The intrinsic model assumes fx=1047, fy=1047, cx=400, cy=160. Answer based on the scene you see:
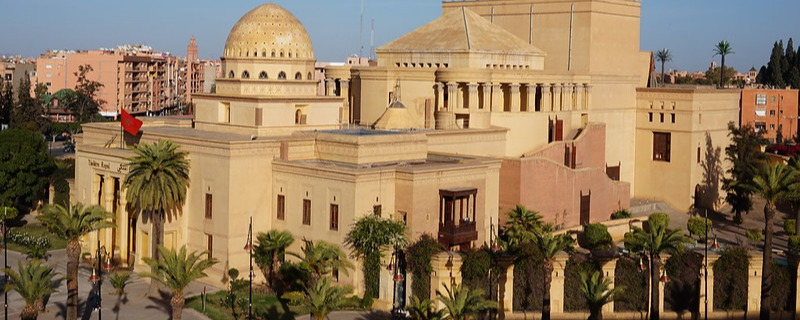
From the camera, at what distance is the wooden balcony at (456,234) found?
40.9 m

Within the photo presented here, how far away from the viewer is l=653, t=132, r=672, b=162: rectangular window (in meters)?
62.1

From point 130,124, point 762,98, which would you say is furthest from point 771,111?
point 130,124

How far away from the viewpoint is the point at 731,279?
39156 mm

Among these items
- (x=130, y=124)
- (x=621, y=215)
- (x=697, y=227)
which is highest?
(x=130, y=124)

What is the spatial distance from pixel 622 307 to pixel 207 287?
52.9ft

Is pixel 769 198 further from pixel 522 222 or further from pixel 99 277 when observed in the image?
pixel 99 277

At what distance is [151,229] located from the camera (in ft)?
142

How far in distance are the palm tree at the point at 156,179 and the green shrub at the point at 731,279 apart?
20912mm

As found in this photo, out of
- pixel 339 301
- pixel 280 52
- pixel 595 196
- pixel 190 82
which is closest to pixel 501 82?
pixel 595 196

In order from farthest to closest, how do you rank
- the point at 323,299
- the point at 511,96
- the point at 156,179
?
1. the point at 511,96
2. the point at 156,179
3. the point at 323,299

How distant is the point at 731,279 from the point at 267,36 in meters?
22.3

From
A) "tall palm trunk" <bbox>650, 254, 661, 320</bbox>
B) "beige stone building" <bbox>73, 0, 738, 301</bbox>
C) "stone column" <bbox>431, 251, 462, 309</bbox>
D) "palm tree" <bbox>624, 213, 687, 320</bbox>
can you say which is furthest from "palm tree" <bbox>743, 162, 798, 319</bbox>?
"stone column" <bbox>431, 251, 462, 309</bbox>

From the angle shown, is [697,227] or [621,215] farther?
[621,215]

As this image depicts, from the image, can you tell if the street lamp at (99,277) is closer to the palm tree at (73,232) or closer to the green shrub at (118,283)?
the green shrub at (118,283)
